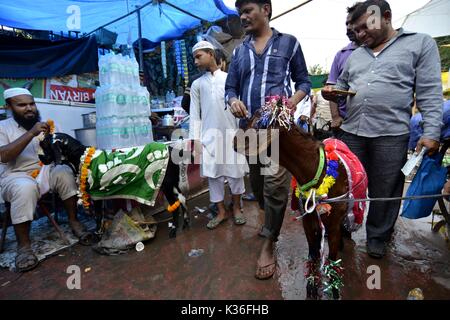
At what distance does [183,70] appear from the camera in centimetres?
624

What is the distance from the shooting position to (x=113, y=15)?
225 inches

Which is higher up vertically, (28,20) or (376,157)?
(28,20)

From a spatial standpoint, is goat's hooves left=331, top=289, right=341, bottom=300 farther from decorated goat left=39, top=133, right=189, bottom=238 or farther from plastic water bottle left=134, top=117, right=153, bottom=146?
plastic water bottle left=134, top=117, right=153, bottom=146

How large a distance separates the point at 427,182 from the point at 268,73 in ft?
5.10

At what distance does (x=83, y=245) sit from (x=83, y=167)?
0.97m

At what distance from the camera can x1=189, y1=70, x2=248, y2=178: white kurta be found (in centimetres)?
330

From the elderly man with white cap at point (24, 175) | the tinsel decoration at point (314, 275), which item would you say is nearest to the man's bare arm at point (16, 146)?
the elderly man with white cap at point (24, 175)

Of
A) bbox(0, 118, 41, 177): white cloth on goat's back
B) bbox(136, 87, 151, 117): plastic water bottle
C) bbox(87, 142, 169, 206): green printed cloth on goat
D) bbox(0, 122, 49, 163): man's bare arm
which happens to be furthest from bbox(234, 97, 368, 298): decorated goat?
bbox(136, 87, 151, 117): plastic water bottle

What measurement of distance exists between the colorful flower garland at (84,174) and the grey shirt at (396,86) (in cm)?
279

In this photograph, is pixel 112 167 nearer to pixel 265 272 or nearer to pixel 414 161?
pixel 265 272

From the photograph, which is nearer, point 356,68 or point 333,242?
point 333,242

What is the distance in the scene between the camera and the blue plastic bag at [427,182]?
2.07m
